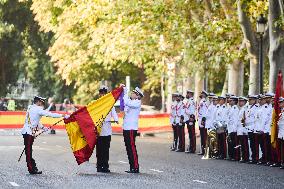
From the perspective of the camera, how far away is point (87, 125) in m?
21.0

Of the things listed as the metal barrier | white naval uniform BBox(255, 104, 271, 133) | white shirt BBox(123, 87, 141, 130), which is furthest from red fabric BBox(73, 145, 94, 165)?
the metal barrier

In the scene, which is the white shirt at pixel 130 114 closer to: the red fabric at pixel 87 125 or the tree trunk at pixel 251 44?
the red fabric at pixel 87 125

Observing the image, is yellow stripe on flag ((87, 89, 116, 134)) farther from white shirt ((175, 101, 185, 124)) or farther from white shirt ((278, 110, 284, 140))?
white shirt ((175, 101, 185, 124))

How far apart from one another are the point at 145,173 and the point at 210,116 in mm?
A: 7493

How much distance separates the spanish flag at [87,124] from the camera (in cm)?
2088

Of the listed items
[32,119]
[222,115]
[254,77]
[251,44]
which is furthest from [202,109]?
[32,119]

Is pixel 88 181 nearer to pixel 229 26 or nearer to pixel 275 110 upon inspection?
pixel 275 110

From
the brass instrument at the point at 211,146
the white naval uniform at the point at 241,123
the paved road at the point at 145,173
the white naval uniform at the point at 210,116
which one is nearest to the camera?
the paved road at the point at 145,173

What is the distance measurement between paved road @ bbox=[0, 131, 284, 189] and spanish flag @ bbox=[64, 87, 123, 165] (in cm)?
49

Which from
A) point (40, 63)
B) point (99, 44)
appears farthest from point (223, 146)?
point (40, 63)

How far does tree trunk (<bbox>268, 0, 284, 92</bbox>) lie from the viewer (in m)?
31.5

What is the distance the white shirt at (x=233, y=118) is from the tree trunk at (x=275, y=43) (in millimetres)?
5330

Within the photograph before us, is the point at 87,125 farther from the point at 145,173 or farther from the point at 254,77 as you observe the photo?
the point at 254,77

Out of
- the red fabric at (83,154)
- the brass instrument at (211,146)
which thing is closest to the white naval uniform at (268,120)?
the brass instrument at (211,146)
